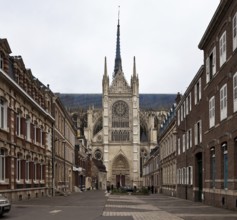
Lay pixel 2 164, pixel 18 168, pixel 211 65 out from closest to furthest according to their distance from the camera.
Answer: pixel 211 65 < pixel 2 164 < pixel 18 168

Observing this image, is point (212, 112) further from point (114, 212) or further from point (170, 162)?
point (170, 162)

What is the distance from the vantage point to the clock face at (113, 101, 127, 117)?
152 metres

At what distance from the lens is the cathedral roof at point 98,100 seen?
169m

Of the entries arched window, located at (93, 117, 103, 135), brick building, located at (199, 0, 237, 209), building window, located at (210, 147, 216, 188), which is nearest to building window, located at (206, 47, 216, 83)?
brick building, located at (199, 0, 237, 209)

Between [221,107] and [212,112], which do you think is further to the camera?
[212,112]

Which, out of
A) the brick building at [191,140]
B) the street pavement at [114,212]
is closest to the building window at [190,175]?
the brick building at [191,140]

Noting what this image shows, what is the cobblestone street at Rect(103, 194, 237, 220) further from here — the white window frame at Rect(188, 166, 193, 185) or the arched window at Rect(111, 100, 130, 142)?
the arched window at Rect(111, 100, 130, 142)

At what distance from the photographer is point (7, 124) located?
35.4m

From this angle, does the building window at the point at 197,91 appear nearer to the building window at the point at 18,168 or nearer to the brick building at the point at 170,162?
the building window at the point at 18,168

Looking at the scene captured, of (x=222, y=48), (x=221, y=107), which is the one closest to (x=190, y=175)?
(x=221, y=107)

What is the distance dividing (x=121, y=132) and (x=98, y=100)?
23081 millimetres

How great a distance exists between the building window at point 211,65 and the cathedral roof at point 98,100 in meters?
133

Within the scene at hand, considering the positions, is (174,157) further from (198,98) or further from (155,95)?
(155,95)

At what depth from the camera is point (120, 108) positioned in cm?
15300
